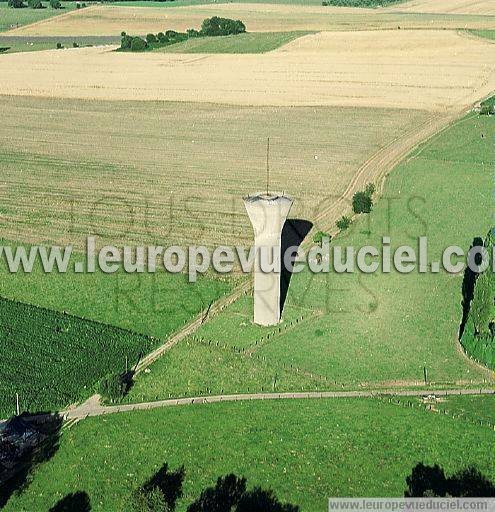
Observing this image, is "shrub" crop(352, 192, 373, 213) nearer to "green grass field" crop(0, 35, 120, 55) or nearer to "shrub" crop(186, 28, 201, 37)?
"shrub" crop(186, 28, 201, 37)

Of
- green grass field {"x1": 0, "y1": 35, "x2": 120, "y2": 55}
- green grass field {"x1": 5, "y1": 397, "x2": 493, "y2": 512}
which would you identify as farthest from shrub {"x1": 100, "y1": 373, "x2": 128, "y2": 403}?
green grass field {"x1": 0, "y1": 35, "x2": 120, "y2": 55}

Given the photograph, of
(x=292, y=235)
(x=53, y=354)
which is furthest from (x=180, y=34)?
(x=53, y=354)

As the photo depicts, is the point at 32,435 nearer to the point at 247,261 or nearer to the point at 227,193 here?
the point at 247,261

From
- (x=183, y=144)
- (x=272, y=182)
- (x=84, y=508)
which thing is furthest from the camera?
(x=183, y=144)

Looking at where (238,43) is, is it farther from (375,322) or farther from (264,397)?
(264,397)

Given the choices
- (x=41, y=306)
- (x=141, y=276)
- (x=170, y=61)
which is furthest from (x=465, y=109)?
(x=41, y=306)


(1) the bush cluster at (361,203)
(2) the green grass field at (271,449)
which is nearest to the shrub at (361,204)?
(1) the bush cluster at (361,203)
